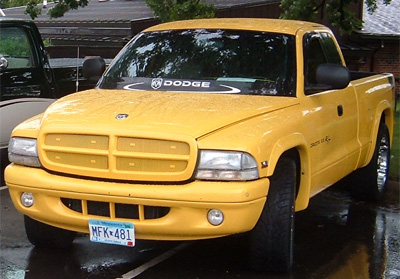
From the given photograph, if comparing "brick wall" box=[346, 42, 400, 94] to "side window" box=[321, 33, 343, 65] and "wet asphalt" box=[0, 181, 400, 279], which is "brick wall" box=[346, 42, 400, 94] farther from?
"wet asphalt" box=[0, 181, 400, 279]

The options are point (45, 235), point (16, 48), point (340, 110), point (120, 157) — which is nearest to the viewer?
point (120, 157)

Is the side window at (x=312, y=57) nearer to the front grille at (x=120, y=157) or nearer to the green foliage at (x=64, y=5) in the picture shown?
the front grille at (x=120, y=157)

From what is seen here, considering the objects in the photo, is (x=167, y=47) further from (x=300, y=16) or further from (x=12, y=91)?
(x=300, y=16)

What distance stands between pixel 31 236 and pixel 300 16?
23.8 ft

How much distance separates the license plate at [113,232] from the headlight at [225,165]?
1.99 ft

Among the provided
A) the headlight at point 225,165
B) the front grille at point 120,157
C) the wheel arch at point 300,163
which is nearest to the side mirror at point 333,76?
the wheel arch at point 300,163

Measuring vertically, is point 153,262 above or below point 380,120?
below

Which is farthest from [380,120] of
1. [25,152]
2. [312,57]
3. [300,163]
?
[25,152]

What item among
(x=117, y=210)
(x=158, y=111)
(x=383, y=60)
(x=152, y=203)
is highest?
(x=158, y=111)

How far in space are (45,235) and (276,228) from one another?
1894 millimetres

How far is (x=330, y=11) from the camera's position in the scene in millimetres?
12531

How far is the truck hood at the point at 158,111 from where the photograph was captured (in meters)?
4.72

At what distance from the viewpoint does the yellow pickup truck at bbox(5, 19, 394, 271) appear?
14.9 feet

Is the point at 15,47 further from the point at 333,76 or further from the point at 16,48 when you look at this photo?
the point at 333,76
